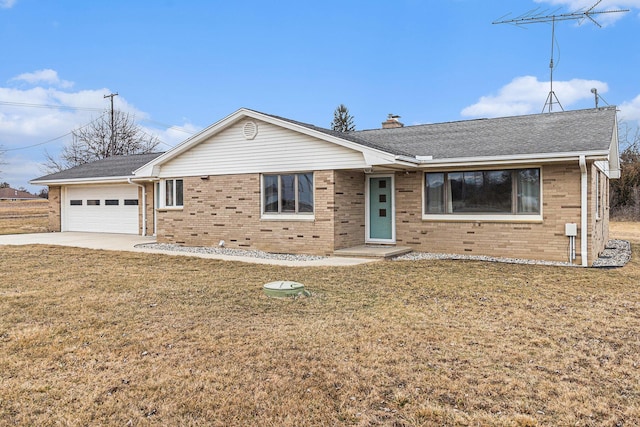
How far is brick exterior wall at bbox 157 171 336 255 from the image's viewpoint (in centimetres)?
1295

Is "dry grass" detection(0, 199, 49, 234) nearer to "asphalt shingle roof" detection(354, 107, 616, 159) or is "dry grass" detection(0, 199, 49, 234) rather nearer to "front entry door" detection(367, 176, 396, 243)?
"front entry door" detection(367, 176, 396, 243)

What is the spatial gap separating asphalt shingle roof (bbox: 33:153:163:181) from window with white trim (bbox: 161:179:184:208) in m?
4.14

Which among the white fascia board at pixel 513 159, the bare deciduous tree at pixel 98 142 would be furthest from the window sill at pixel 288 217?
the bare deciduous tree at pixel 98 142

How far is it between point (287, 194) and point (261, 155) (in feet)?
4.65

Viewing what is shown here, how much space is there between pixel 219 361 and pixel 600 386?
11.3 feet

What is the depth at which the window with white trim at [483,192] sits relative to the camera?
11672 millimetres

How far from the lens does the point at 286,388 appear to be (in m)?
4.00

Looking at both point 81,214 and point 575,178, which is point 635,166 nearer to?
point 575,178

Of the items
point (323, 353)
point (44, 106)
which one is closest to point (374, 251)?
point (323, 353)

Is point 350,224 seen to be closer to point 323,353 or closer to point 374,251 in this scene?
point 374,251

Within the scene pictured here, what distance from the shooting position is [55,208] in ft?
74.1

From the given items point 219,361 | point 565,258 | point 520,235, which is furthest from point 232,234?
point 219,361

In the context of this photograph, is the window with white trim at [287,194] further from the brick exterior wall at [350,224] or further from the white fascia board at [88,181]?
the white fascia board at [88,181]

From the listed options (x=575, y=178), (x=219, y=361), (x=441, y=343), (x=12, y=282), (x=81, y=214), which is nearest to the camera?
(x=219, y=361)
